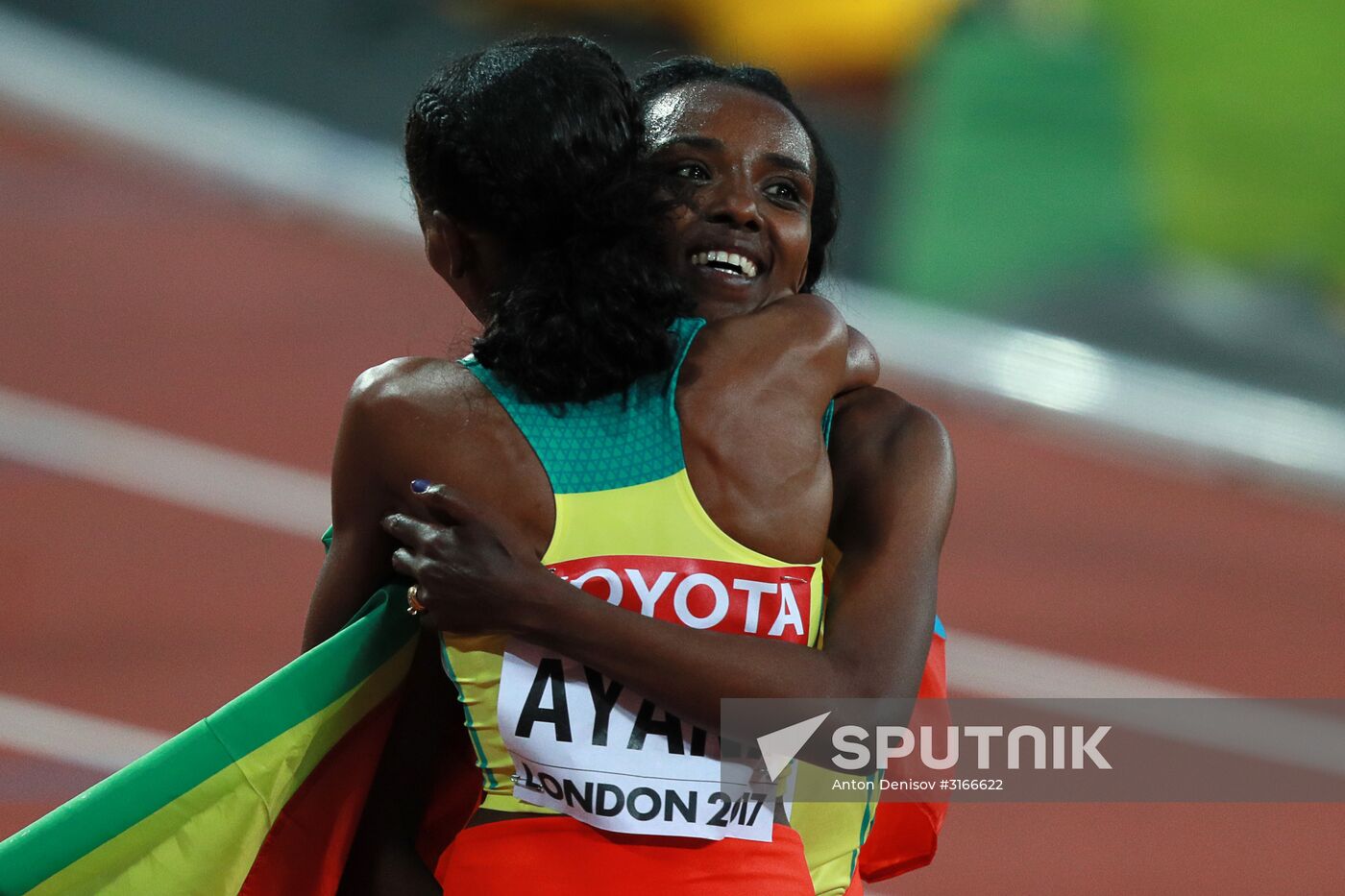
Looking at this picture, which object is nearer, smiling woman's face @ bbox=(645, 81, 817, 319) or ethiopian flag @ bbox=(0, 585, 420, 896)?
ethiopian flag @ bbox=(0, 585, 420, 896)

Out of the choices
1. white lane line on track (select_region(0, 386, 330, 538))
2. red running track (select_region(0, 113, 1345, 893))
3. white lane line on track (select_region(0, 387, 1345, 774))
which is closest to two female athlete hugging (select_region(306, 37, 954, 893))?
red running track (select_region(0, 113, 1345, 893))

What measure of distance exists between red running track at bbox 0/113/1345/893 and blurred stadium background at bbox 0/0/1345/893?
0.02m

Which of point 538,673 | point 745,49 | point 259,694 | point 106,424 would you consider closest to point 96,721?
point 106,424

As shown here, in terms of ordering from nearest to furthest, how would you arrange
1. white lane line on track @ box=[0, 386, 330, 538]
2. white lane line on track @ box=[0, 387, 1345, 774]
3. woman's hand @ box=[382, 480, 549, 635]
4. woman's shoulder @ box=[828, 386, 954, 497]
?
woman's hand @ box=[382, 480, 549, 635], woman's shoulder @ box=[828, 386, 954, 497], white lane line on track @ box=[0, 387, 1345, 774], white lane line on track @ box=[0, 386, 330, 538]

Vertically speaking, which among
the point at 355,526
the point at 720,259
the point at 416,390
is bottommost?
the point at 355,526

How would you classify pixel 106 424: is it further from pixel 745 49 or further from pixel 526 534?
A: pixel 526 534

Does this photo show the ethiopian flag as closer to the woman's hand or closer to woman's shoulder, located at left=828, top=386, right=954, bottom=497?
the woman's hand

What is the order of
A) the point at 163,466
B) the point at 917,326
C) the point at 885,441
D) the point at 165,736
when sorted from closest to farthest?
1. the point at 885,441
2. the point at 165,736
3. the point at 163,466
4. the point at 917,326

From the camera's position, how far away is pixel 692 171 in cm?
232

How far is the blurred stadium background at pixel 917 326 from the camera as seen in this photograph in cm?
556

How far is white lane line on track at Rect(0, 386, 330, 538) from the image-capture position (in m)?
6.39

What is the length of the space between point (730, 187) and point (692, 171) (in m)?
0.06

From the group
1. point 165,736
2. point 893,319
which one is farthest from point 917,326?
point 165,736

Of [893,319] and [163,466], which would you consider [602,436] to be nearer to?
[163,466]
